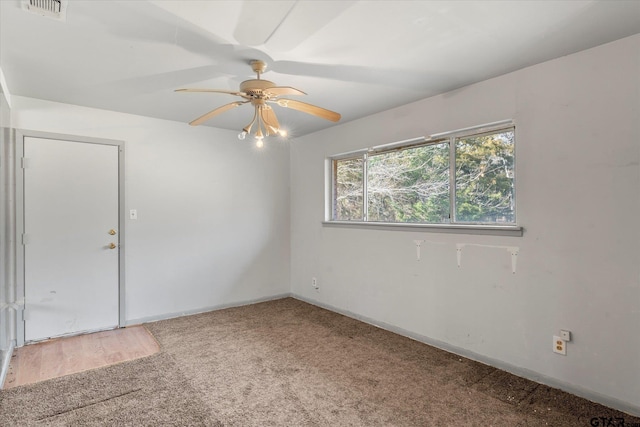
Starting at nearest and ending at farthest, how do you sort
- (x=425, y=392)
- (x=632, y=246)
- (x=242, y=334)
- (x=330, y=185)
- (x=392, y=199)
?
(x=632, y=246) < (x=425, y=392) < (x=242, y=334) < (x=392, y=199) < (x=330, y=185)

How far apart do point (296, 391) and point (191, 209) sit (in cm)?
260

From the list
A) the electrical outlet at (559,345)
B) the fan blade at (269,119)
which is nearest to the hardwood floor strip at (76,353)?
the fan blade at (269,119)

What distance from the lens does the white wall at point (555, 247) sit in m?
2.08

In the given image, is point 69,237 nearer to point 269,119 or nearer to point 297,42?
point 269,119

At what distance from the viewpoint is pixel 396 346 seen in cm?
310

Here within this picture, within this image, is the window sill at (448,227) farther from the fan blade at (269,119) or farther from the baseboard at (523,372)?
the fan blade at (269,119)

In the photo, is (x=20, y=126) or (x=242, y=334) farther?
(x=242, y=334)

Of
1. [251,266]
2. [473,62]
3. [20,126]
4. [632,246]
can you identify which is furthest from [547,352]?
[20,126]

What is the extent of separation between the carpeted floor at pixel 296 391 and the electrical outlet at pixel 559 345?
277 mm

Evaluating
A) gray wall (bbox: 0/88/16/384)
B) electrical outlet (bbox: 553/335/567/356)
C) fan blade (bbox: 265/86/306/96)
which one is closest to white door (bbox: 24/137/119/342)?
A: gray wall (bbox: 0/88/16/384)

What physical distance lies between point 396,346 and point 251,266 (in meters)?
2.28

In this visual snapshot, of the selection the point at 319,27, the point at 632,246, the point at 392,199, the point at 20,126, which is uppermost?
the point at 319,27

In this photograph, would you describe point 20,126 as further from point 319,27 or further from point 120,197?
point 319,27

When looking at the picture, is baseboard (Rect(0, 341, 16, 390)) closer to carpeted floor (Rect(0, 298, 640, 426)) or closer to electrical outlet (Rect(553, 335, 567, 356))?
carpeted floor (Rect(0, 298, 640, 426))
